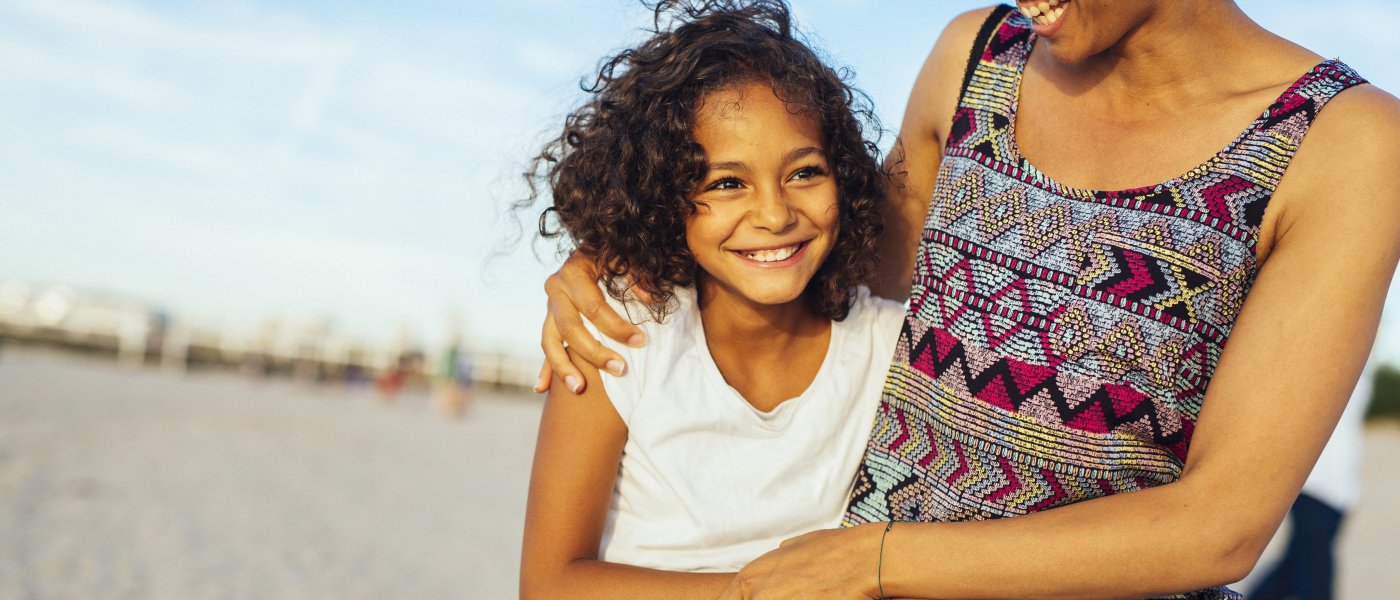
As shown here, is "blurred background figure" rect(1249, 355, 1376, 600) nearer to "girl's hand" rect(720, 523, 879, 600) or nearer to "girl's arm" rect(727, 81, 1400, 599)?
"girl's arm" rect(727, 81, 1400, 599)

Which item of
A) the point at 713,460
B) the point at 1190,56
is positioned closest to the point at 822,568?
the point at 713,460

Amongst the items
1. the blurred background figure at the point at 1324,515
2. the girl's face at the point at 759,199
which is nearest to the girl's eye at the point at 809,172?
the girl's face at the point at 759,199

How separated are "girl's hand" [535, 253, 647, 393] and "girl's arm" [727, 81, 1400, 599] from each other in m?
0.90

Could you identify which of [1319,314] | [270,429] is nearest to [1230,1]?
[1319,314]

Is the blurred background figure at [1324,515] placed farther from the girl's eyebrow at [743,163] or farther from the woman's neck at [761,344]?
the girl's eyebrow at [743,163]

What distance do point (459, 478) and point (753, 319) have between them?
46.2 ft

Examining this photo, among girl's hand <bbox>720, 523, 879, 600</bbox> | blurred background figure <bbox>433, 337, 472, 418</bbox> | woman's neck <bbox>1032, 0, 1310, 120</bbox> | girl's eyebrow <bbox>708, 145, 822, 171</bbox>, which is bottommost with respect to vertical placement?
blurred background figure <bbox>433, 337, 472, 418</bbox>

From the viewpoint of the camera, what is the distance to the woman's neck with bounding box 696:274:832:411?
2631 millimetres

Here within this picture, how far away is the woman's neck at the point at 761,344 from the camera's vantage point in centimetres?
263

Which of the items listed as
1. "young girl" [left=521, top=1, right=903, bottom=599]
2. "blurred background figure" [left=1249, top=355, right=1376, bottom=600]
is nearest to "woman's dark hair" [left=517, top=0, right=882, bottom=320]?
"young girl" [left=521, top=1, right=903, bottom=599]

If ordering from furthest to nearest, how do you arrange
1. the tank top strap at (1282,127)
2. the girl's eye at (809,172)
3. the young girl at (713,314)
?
the girl's eye at (809,172)
the young girl at (713,314)
the tank top strap at (1282,127)

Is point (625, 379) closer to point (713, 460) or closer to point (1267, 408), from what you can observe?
point (713, 460)

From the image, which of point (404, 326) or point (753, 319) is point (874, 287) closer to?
point (753, 319)

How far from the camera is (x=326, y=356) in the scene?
3850cm
